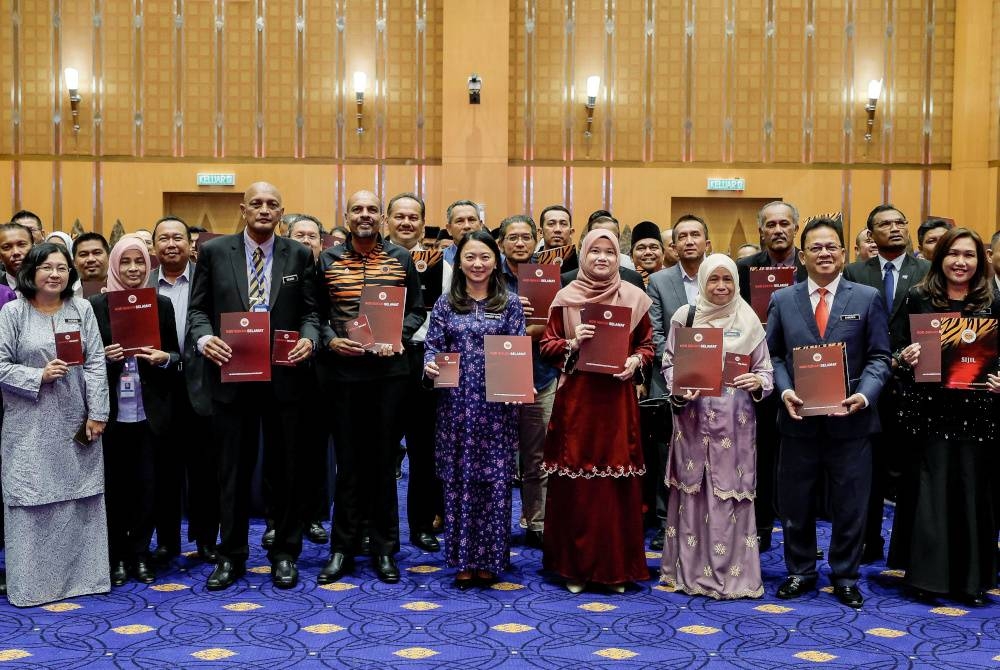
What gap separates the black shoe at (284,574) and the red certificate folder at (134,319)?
1.17m

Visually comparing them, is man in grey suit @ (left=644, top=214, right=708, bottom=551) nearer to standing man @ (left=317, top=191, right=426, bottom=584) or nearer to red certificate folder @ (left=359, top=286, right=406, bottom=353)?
standing man @ (left=317, top=191, right=426, bottom=584)

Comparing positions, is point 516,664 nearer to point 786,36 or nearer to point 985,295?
point 985,295

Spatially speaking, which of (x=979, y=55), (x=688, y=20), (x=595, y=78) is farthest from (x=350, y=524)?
(x=979, y=55)

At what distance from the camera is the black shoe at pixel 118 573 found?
15.5ft

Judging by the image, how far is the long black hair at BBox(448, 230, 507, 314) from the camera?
4.69 metres

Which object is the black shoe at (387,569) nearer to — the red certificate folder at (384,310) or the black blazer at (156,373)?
the red certificate folder at (384,310)

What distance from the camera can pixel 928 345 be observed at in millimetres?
4418

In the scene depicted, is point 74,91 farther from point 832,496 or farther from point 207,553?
point 832,496

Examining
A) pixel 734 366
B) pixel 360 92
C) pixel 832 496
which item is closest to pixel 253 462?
pixel 734 366

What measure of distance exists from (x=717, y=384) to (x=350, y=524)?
1.84m

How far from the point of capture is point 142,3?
1074 cm

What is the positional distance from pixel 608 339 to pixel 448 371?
2.38 feet

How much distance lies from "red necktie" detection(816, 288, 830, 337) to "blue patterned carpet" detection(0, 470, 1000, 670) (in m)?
1.22

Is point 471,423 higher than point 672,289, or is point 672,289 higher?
point 672,289
